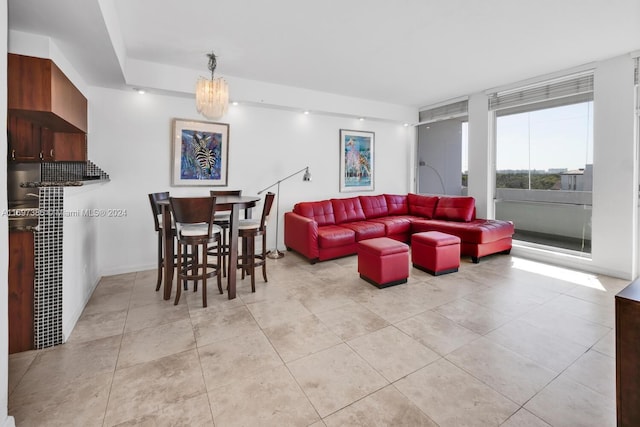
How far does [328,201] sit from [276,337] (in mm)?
3102

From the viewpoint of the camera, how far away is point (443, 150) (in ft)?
20.3

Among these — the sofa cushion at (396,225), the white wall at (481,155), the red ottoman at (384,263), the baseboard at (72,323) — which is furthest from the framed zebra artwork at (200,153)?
the white wall at (481,155)

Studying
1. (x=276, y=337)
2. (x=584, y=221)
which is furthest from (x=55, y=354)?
(x=584, y=221)

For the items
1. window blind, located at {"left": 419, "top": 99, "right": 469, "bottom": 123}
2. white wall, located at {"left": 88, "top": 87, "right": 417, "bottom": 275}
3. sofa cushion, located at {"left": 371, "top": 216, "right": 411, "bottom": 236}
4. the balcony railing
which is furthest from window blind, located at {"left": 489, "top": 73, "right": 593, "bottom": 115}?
white wall, located at {"left": 88, "top": 87, "right": 417, "bottom": 275}

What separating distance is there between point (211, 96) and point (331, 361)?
284 cm

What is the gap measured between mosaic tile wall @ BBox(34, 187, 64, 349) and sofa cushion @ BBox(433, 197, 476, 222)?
17.0 ft

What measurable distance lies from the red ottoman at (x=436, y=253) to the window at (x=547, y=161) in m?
1.97

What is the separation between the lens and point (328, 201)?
203 inches

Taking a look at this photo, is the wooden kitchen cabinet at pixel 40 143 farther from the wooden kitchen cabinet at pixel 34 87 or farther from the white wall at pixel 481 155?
the white wall at pixel 481 155

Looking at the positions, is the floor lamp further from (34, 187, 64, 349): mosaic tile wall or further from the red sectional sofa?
(34, 187, 64, 349): mosaic tile wall

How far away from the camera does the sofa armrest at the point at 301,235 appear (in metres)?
4.31

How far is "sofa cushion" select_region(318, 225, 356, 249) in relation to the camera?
4340 mm

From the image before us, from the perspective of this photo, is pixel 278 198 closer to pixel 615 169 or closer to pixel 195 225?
pixel 195 225

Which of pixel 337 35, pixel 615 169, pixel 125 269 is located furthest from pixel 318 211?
pixel 615 169
